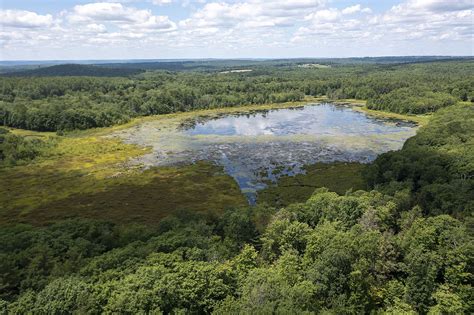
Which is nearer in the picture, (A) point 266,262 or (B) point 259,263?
(B) point 259,263

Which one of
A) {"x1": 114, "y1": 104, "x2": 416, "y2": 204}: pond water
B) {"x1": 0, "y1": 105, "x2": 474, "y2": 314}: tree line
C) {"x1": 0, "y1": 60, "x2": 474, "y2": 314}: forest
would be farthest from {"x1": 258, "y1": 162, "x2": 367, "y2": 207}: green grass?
{"x1": 0, "y1": 105, "x2": 474, "y2": 314}: tree line

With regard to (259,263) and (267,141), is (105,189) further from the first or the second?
(267,141)

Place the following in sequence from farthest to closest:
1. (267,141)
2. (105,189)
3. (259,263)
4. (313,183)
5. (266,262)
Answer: (267,141) → (313,183) → (105,189) → (266,262) → (259,263)

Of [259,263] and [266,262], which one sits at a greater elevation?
[259,263]

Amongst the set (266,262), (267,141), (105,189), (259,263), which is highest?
(259,263)

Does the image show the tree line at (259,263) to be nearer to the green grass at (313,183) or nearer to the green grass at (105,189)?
the green grass at (105,189)

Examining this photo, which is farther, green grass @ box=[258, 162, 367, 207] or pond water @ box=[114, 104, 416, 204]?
pond water @ box=[114, 104, 416, 204]

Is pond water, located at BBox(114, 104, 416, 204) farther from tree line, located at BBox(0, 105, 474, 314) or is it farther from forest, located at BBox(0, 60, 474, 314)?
tree line, located at BBox(0, 105, 474, 314)

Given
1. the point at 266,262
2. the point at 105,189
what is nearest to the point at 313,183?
the point at 266,262
